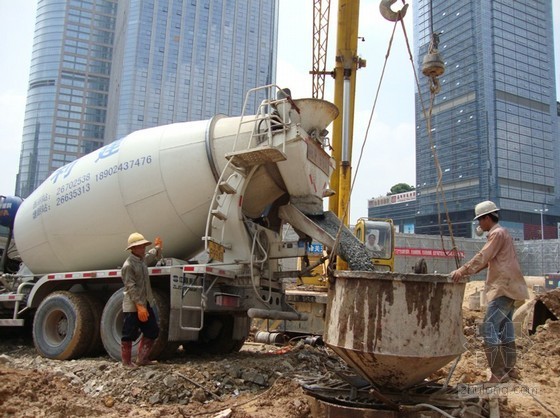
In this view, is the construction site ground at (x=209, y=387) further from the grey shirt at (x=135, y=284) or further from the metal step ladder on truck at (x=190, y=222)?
the grey shirt at (x=135, y=284)

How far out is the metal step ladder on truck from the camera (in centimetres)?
595

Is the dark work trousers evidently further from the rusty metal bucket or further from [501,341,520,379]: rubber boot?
[501,341,520,379]: rubber boot

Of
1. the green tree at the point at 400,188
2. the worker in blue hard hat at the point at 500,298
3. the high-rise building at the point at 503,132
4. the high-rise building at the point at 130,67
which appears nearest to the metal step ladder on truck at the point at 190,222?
the worker in blue hard hat at the point at 500,298

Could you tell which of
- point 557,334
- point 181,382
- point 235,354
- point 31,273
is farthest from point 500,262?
point 31,273

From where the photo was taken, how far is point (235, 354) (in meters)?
7.18

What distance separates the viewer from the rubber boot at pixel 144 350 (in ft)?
18.2

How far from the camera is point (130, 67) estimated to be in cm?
5272

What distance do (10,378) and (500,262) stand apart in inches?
184

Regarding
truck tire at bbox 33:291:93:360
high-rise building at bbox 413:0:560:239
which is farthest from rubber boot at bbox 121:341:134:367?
high-rise building at bbox 413:0:560:239

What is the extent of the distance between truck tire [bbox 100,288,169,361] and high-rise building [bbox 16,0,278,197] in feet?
157

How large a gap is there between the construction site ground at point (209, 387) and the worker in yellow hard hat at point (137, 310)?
267 millimetres

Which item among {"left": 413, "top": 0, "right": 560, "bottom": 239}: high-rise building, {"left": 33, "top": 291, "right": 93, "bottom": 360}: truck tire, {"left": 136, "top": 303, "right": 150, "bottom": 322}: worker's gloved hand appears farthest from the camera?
{"left": 413, "top": 0, "right": 560, "bottom": 239}: high-rise building

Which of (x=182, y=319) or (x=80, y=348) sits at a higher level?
(x=182, y=319)

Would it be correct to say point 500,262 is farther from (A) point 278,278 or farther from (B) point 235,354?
(B) point 235,354
